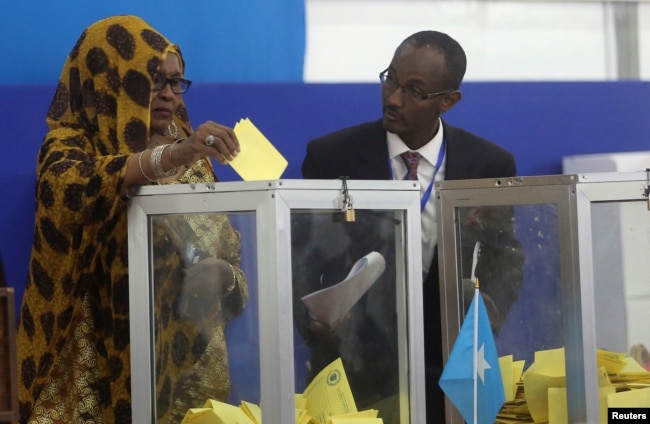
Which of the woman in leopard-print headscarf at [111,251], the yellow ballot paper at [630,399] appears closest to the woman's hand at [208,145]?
the woman in leopard-print headscarf at [111,251]

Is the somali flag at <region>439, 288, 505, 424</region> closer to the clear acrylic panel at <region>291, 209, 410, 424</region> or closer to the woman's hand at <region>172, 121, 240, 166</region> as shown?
the clear acrylic panel at <region>291, 209, 410, 424</region>

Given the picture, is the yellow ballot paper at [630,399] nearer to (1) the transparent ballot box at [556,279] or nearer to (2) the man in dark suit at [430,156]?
(1) the transparent ballot box at [556,279]

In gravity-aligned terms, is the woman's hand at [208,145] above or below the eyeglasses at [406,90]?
below

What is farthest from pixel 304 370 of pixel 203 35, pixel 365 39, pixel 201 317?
pixel 365 39

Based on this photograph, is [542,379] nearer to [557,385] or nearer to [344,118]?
[557,385]

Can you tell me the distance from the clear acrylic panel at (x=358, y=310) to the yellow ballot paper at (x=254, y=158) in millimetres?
125

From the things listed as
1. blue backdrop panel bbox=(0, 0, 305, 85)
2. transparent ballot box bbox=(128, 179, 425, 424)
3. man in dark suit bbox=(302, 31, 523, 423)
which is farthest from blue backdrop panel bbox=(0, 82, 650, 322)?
transparent ballot box bbox=(128, 179, 425, 424)

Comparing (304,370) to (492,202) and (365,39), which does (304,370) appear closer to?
(492,202)

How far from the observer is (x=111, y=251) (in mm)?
2045

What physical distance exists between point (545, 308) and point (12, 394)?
3.38 feet

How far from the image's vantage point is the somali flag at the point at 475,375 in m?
1.97

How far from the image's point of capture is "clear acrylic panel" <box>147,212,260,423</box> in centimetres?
189

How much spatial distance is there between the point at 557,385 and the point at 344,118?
46.6 inches

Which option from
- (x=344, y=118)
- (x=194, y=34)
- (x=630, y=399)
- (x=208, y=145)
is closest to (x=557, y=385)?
(x=630, y=399)
